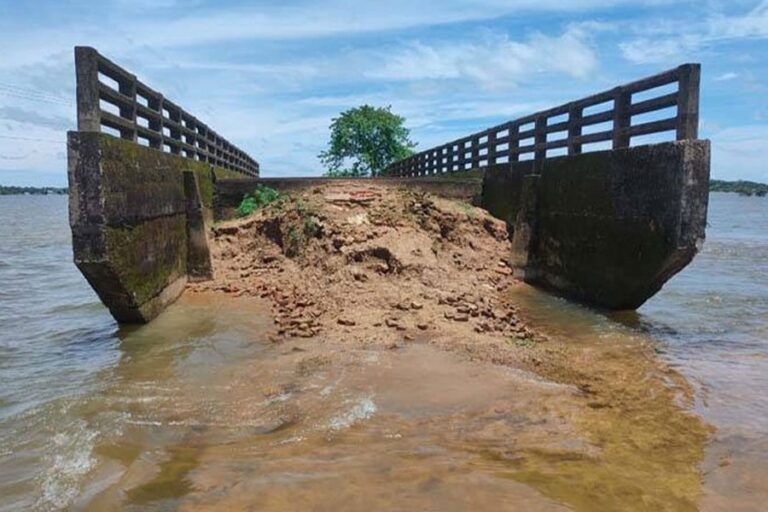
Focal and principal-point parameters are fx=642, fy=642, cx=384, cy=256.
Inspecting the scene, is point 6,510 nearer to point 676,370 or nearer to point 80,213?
point 80,213

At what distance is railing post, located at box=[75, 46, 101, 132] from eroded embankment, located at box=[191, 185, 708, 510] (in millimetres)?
3061

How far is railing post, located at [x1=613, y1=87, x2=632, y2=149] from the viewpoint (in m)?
8.95

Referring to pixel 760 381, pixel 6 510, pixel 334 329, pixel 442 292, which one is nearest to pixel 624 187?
pixel 442 292

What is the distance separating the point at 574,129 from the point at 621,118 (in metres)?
1.54

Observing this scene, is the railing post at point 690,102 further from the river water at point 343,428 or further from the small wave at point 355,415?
the small wave at point 355,415

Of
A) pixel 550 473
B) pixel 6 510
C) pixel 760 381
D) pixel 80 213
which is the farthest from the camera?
pixel 80 213

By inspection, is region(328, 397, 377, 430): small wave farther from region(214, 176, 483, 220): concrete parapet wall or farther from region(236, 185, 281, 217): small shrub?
region(214, 176, 483, 220): concrete parapet wall

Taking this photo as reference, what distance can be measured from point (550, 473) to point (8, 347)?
656cm

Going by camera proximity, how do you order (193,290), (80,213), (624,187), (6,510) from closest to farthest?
(6,510)
(80,213)
(624,187)
(193,290)

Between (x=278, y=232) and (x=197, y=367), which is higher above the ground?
(x=278, y=232)

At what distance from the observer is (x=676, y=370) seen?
614 cm

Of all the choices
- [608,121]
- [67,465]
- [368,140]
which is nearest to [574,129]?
[608,121]

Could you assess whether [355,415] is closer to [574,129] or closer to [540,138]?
[574,129]

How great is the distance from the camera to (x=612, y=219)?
→ 8977 mm
